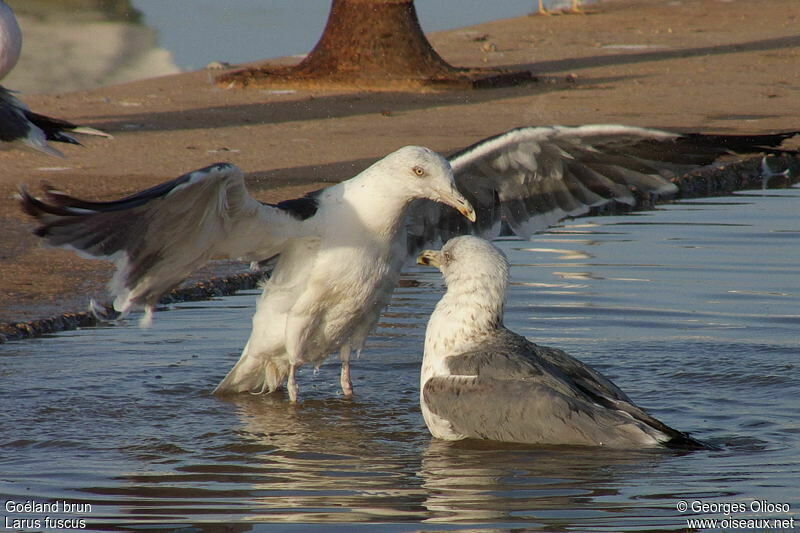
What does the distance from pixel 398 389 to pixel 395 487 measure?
1.96m

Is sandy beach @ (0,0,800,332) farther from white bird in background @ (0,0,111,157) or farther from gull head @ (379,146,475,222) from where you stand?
gull head @ (379,146,475,222)

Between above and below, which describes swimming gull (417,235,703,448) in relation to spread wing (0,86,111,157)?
below

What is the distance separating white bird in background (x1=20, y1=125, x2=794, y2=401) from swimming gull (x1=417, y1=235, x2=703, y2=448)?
1.14 ft

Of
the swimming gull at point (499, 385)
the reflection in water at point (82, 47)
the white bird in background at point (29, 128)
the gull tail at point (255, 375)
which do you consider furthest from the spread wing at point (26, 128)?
the reflection in water at point (82, 47)

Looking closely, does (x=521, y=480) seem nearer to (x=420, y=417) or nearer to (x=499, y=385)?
(x=499, y=385)

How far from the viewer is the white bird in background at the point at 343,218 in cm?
607

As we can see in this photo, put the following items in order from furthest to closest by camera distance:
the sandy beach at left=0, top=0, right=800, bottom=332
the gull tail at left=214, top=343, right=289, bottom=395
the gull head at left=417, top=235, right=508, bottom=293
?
1. the sandy beach at left=0, top=0, right=800, bottom=332
2. the gull tail at left=214, top=343, right=289, bottom=395
3. the gull head at left=417, top=235, right=508, bottom=293

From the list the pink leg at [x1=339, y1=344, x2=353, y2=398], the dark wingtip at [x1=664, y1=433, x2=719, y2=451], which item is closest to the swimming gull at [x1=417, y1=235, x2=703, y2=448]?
the dark wingtip at [x1=664, y1=433, x2=719, y2=451]

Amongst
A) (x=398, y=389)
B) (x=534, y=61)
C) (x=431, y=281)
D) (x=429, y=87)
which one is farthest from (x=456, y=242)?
(x=534, y=61)

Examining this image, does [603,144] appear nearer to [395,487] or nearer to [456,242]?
[456,242]

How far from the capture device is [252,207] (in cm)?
652

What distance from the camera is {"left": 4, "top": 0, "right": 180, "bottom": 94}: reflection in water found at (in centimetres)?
2272

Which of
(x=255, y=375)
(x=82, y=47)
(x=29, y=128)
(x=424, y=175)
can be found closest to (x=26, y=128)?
(x=29, y=128)

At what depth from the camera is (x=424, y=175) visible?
22.3 ft
